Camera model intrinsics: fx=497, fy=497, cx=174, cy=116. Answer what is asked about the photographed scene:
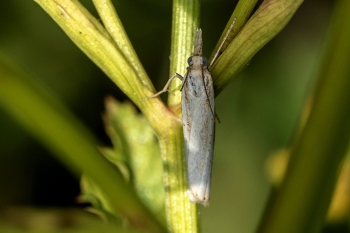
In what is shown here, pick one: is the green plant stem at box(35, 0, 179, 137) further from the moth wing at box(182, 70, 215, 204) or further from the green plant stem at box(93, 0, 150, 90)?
the moth wing at box(182, 70, 215, 204)

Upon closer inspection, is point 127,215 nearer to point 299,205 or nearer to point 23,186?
point 299,205

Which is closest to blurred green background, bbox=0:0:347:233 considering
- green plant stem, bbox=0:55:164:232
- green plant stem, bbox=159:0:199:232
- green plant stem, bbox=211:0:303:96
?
green plant stem, bbox=159:0:199:232

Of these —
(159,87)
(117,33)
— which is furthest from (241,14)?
(159,87)

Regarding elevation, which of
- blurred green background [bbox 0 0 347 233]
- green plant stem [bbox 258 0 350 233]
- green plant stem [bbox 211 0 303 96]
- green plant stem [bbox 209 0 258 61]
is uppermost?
blurred green background [bbox 0 0 347 233]

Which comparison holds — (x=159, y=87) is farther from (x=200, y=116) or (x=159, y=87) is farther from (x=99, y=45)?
(x=99, y=45)

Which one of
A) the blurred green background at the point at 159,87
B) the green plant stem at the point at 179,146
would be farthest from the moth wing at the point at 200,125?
the blurred green background at the point at 159,87

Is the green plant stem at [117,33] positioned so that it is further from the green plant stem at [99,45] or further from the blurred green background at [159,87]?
the blurred green background at [159,87]

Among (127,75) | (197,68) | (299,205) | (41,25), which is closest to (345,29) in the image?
(299,205)
